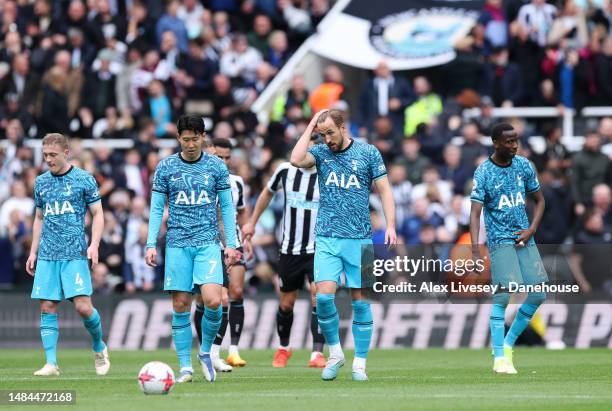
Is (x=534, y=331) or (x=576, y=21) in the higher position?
(x=576, y=21)

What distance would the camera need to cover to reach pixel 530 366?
18.7 meters

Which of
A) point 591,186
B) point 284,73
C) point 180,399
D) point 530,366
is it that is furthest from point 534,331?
point 180,399

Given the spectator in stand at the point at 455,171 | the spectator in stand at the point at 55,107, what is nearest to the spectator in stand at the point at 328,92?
the spectator in stand at the point at 455,171

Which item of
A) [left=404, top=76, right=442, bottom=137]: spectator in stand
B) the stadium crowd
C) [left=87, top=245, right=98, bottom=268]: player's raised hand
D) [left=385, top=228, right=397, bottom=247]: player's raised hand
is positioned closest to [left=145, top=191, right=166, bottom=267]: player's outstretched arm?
[left=87, top=245, right=98, bottom=268]: player's raised hand

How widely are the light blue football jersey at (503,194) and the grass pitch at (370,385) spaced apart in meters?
1.56

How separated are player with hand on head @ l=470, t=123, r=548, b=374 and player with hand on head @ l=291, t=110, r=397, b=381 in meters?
1.44

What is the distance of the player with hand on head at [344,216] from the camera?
1573 centimetres

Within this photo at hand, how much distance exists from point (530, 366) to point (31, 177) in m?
11.4

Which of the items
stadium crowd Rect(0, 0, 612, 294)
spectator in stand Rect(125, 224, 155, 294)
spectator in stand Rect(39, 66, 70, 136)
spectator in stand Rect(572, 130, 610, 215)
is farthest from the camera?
spectator in stand Rect(39, 66, 70, 136)

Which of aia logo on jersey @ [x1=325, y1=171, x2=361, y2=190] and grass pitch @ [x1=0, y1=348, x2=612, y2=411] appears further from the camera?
aia logo on jersey @ [x1=325, y1=171, x2=361, y2=190]

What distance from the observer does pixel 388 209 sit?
15586mm

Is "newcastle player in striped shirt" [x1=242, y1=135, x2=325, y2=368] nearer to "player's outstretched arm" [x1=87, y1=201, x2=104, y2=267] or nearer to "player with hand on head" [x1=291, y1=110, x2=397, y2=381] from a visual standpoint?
"player's outstretched arm" [x1=87, y1=201, x2=104, y2=267]

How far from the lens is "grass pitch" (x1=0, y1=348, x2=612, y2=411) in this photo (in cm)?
1331

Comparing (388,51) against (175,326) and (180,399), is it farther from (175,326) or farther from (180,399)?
(180,399)
